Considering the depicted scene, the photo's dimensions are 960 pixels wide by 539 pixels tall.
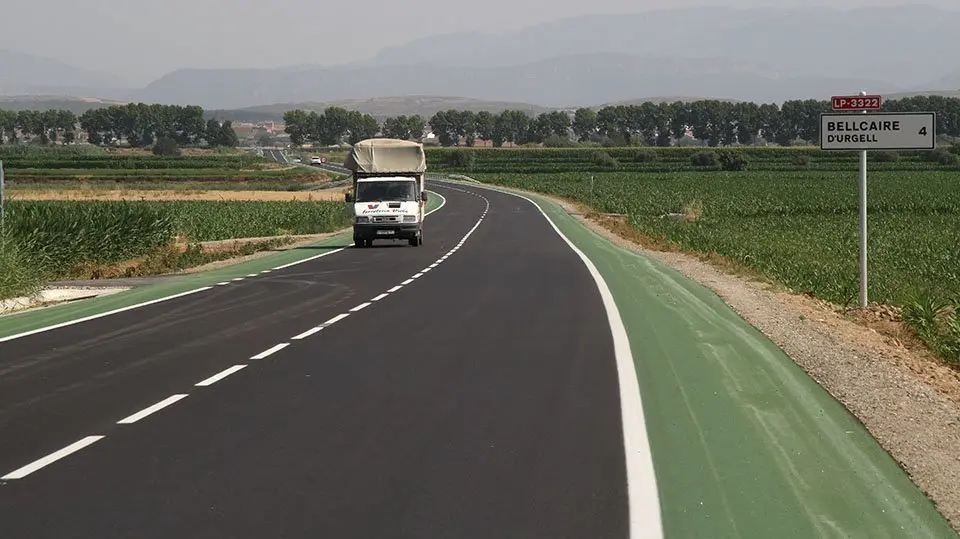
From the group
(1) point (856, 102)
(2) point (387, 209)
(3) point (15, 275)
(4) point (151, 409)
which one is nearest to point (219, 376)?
(4) point (151, 409)

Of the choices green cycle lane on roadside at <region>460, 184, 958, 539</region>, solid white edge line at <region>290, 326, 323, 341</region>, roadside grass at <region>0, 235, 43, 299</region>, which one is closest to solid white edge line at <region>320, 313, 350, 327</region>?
solid white edge line at <region>290, 326, 323, 341</region>

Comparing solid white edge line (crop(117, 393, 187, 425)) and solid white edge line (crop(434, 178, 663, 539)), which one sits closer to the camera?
solid white edge line (crop(434, 178, 663, 539))

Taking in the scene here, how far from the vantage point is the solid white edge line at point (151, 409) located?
982 cm

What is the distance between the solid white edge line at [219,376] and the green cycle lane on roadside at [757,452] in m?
4.26

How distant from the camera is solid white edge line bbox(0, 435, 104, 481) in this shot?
7.84 m

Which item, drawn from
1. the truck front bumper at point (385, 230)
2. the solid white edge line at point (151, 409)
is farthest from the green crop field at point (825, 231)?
the solid white edge line at point (151, 409)

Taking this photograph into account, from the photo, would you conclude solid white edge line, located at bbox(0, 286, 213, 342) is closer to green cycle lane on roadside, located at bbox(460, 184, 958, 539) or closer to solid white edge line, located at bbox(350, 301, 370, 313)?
solid white edge line, located at bbox(350, 301, 370, 313)

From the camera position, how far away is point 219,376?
1228 cm

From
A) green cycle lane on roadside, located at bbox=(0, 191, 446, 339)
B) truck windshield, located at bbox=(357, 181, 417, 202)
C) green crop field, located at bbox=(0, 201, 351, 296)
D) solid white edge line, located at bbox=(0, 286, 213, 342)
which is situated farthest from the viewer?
truck windshield, located at bbox=(357, 181, 417, 202)

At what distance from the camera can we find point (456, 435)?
9.16 metres

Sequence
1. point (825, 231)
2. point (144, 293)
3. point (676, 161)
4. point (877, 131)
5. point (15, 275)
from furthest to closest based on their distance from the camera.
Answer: point (676, 161)
point (825, 231)
point (15, 275)
point (144, 293)
point (877, 131)

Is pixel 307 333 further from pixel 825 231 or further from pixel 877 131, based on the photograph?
pixel 825 231

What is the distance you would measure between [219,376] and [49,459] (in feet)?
13.0

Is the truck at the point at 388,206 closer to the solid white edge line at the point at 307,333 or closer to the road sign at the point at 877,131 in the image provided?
the solid white edge line at the point at 307,333
